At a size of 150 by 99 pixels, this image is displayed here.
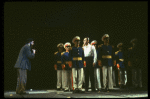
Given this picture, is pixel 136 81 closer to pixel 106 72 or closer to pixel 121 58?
pixel 121 58

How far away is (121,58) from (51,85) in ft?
11.5

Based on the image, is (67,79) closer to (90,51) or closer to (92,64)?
(92,64)

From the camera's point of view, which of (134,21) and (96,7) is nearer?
(96,7)

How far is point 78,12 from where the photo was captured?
8.32 m

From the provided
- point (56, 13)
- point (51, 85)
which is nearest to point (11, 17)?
point (56, 13)

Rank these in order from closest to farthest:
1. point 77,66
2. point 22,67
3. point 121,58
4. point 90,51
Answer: point 22,67 → point 77,66 → point 90,51 → point 121,58

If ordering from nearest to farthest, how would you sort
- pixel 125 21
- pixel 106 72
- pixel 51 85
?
pixel 106 72 → pixel 125 21 → pixel 51 85

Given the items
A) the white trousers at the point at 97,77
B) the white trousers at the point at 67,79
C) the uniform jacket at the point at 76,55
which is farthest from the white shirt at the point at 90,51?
the white trousers at the point at 67,79

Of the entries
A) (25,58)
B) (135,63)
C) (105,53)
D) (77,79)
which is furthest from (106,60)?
(25,58)

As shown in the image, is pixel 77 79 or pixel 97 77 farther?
pixel 97 77

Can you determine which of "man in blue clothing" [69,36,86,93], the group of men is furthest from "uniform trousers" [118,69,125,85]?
"man in blue clothing" [69,36,86,93]

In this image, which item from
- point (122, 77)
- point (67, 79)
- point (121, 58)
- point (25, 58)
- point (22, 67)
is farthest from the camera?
point (122, 77)

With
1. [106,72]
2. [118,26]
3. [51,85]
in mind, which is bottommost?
[51,85]

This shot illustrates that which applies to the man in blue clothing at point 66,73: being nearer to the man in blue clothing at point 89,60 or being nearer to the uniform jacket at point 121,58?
the man in blue clothing at point 89,60
